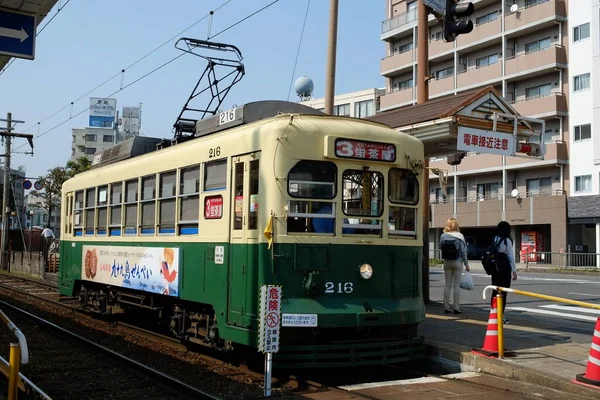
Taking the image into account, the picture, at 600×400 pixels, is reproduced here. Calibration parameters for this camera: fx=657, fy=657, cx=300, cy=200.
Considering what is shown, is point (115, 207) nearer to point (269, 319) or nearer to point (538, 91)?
point (269, 319)

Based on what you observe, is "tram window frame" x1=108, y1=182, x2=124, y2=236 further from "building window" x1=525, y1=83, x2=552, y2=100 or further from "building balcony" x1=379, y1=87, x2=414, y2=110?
"building balcony" x1=379, y1=87, x2=414, y2=110

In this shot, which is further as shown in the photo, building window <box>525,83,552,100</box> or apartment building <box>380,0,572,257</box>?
building window <box>525,83,552,100</box>

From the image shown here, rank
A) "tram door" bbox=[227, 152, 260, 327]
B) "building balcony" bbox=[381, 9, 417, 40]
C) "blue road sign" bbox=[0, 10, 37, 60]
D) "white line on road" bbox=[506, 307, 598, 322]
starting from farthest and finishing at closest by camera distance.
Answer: "building balcony" bbox=[381, 9, 417, 40] < "white line on road" bbox=[506, 307, 598, 322] < "blue road sign" bbox=[0, 10, 37, 60] < "tram door" bbox=[227, 152, 260, 327]

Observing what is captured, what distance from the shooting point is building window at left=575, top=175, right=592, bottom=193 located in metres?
38.8

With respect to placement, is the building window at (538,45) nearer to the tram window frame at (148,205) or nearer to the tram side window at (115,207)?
the tram side window at (115,207)

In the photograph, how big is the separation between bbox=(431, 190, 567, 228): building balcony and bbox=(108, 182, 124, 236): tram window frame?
111 feet

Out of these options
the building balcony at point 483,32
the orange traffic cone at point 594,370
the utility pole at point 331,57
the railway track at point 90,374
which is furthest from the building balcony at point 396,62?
the orange traffic cone at point 594,370

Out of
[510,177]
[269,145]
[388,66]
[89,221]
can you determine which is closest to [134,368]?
[269,145]

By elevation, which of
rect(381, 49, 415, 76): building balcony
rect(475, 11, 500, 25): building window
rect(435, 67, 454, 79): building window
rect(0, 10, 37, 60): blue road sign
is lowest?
rect(0, 10, 37, 60): blue road sign

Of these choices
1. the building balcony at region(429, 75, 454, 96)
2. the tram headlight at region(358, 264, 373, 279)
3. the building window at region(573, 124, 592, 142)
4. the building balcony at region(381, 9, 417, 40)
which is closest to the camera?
the tram headlight at region(358, 264, 373, 279)

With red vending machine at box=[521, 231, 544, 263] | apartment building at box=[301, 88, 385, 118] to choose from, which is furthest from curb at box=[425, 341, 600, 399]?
apartment building at box=[301, 88, 385, 118]

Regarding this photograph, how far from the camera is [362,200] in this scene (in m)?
8.13

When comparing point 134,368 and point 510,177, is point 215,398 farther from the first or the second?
point 510,177

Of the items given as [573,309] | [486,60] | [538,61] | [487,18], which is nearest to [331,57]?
[573,309]
